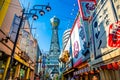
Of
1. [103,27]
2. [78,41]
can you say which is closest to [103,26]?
[103,27]

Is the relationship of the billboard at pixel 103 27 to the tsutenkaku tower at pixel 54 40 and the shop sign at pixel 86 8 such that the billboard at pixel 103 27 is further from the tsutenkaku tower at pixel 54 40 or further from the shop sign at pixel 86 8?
the tsutenkaku tower at pixel 54 40

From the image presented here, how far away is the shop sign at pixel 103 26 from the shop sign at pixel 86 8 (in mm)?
3458

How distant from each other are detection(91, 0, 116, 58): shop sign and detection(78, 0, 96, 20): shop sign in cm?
346

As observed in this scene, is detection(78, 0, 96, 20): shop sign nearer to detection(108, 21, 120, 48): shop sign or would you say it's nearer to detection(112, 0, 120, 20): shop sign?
detection(112, 0, 120, 20): shop sign

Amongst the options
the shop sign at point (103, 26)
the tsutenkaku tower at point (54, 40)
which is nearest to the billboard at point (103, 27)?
the shop sign at point (103, 26)

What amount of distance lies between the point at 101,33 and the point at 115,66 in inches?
151

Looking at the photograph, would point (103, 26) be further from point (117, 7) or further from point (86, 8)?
point (86, 8)

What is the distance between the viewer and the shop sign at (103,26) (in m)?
9.04

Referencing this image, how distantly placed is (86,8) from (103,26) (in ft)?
19.7

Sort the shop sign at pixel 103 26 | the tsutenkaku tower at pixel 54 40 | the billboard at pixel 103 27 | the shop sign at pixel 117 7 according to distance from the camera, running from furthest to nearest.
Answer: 1. the tsutenkaku tower at pixel 54 40
2. the shop sign at pixel 103 26
3. the billboard at pixel 103 27
4. the shop sign at pixel 117 7

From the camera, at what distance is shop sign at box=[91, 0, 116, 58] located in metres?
9.04

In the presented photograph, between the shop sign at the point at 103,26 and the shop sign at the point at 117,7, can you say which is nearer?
the shop sign at the point at 117,7

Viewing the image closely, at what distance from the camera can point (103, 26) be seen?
400 inches

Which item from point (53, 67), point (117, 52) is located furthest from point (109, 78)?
point (53, 67)
